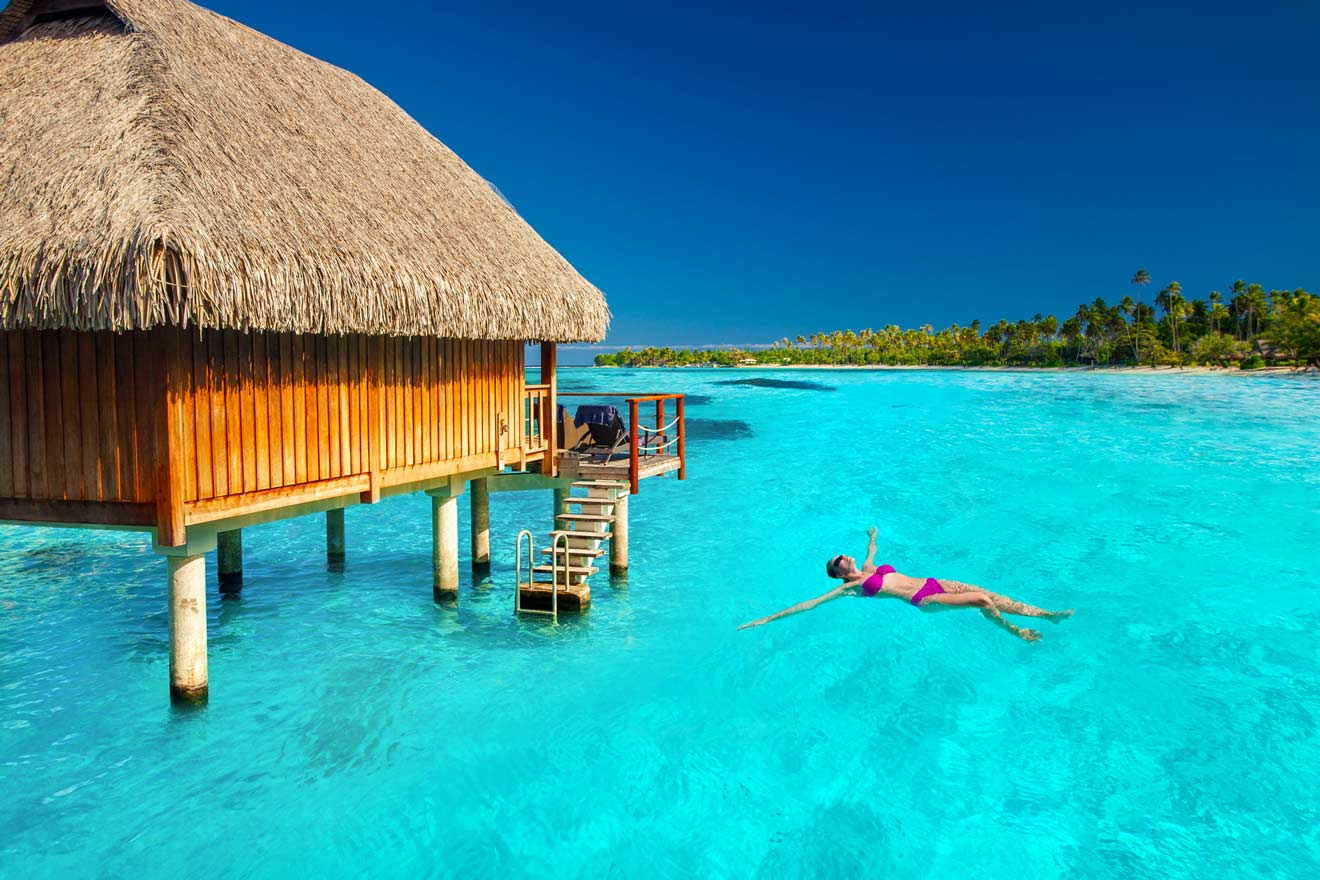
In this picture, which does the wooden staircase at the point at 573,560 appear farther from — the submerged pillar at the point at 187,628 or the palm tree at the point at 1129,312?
the palm tree at the point at 1129,312

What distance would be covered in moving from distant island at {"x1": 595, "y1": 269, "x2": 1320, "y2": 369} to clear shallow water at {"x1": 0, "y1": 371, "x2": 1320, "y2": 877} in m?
67.8

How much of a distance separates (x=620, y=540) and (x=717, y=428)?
2946cm

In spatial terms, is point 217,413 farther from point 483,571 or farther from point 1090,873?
point 1090,873

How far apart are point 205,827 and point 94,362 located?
3654 mm

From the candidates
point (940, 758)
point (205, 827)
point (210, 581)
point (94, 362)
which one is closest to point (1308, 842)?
point (940, 758)

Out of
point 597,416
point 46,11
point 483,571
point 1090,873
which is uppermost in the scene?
point 46,11

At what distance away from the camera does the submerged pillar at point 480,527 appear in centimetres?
1300

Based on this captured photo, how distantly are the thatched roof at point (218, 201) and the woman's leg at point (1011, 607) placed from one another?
218 inches

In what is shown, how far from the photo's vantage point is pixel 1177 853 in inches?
280

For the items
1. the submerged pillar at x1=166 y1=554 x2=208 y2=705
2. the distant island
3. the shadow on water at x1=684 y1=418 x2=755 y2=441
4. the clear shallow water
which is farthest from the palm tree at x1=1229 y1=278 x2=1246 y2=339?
the submerged pillar at x1=166 y1=554 x2=208 y2=705

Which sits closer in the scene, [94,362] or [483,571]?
[94,362]

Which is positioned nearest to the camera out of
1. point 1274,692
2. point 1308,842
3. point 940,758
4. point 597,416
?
point 1308,842

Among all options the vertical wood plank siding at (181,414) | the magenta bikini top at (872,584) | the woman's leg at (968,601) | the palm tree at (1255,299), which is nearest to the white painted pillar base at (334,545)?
the vertical wood plank siding at (181,414)

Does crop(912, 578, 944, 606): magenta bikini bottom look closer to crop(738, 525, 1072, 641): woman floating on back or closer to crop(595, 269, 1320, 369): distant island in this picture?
crop(738, 525, 1072, 641): woman floating on back
